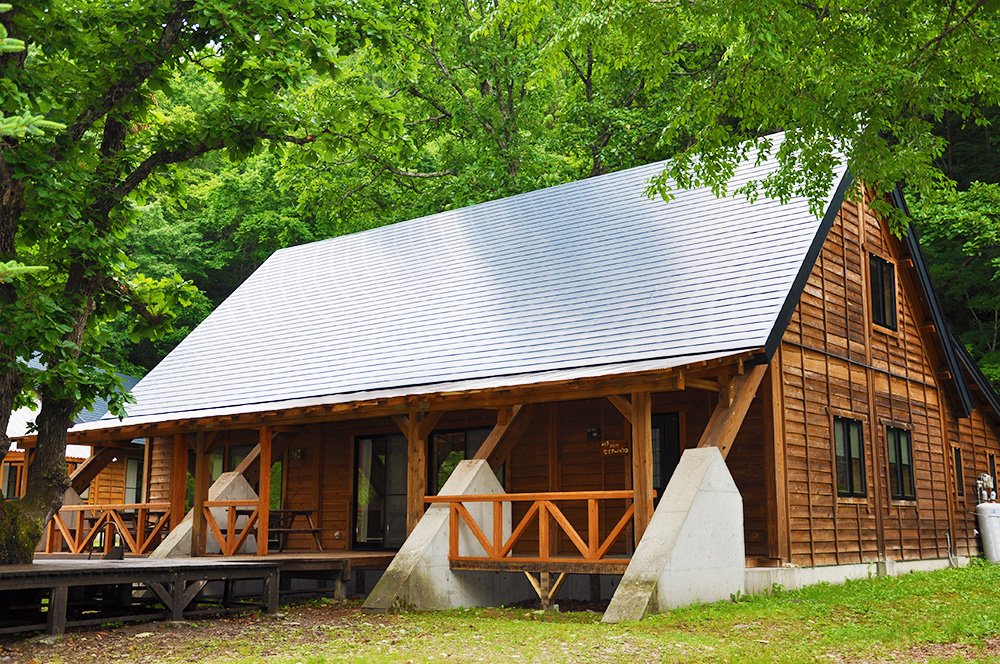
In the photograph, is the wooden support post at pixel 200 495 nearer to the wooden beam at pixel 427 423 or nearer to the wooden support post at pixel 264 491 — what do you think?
the wooden support post at pixel 264 491

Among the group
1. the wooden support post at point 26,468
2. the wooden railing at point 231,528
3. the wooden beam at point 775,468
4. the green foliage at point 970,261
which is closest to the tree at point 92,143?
the wooden railing at point 231,528

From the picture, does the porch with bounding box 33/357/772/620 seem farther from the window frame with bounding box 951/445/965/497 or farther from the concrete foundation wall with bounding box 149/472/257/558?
the window frame with bounding box 951/445/965/497

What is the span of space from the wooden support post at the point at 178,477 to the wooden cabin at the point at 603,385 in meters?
0.04

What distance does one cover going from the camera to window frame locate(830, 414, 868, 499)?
14.5 metres

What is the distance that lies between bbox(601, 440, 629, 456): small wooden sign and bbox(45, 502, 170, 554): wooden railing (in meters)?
7.76

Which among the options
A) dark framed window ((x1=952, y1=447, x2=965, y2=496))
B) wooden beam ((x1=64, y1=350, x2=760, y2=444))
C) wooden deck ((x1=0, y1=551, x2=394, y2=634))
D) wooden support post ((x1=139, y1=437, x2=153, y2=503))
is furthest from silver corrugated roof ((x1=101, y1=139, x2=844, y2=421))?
dark framed window ((x1=952, y1=447, x2=965, y2=496))

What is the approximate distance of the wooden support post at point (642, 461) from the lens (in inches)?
447

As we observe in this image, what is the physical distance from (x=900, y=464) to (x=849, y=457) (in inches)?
82.4

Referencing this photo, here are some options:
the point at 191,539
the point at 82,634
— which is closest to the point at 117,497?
the point at 191,539

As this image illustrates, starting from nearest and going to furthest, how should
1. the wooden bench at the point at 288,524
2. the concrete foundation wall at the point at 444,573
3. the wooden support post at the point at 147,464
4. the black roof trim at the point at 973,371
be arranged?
1. the concrete foundation wall at the point at 444,573
2. the wooden bench at the point at 288,524
3. the black roof trim at the point at 973,371
4. the wooden support post at the point at 147,464

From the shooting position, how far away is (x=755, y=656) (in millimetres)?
7941

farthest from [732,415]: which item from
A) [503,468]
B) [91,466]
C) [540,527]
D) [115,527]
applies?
[91,466]

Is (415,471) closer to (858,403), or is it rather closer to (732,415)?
(732,415)

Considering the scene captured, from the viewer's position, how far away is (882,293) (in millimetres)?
17078
